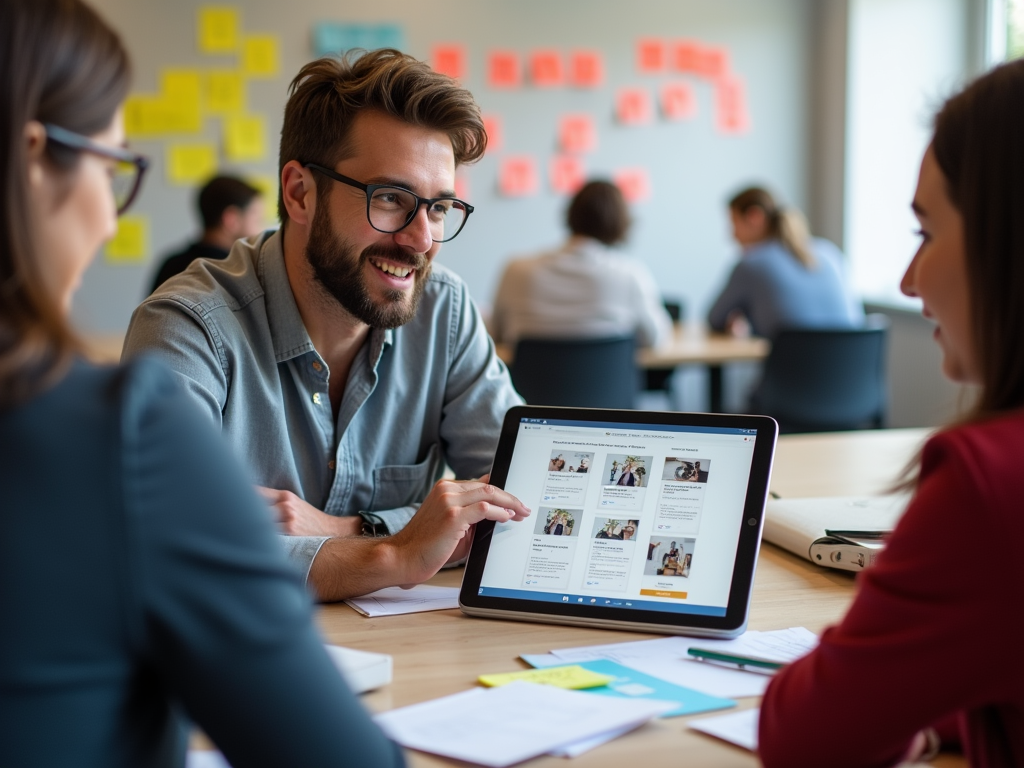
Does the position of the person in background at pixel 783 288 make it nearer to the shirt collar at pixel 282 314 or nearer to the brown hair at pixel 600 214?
the brown hair at pixel 600 214

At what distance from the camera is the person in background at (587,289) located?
4184mm

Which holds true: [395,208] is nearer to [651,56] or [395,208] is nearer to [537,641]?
[537,641]

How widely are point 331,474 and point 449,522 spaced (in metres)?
0.36

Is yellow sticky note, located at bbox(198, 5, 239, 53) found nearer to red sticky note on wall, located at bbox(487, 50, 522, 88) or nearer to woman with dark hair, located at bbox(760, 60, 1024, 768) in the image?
red sticky note on wall, located at bbox(487, 50, 522, 88)

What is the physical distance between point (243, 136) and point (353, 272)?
3975mm

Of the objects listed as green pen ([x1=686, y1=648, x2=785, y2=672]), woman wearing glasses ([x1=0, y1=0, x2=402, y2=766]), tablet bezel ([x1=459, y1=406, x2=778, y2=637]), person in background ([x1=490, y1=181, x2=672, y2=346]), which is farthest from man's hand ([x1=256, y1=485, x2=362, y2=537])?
person in background ([x1=490, y1=181, x2=672, y2=346])

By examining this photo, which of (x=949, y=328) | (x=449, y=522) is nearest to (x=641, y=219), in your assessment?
(x=449, y=522)

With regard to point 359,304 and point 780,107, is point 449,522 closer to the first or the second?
point 359,304

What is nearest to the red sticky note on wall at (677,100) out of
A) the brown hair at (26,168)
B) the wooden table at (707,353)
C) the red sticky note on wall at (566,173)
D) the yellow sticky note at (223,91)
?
the red sticky note on wall at (566,173)

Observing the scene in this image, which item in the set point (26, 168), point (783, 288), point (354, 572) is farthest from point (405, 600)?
point (783, 288)

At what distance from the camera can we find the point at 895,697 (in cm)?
82

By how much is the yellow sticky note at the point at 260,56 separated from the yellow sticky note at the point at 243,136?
0.71 ft

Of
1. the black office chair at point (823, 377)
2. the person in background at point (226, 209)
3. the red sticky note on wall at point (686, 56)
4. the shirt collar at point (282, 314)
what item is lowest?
the black office chair at point (823, 377)

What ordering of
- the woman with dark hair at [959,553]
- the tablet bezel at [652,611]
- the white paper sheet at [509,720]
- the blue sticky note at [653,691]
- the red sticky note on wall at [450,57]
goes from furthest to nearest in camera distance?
the red sticky note on wall at [450,57] < the tablet bezel at [652,611] < the blue sticky note at [653,691] < the white paper sheet at [509,720] < the woman with dark hair at [959,553]
